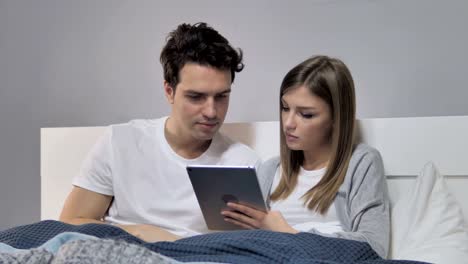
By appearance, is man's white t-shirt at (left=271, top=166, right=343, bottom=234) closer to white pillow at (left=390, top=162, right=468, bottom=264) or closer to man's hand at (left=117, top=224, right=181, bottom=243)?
white pillow at (left=390, top=162, right=468, bottom=264)

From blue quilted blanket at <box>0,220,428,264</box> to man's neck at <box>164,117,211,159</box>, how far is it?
0.63 metres

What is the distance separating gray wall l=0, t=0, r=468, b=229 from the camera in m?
1.77

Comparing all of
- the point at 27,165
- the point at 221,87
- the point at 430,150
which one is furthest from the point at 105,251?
the point at 27,165

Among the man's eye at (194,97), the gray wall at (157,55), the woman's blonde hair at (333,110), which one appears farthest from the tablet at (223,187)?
the gray wall at (157,55)

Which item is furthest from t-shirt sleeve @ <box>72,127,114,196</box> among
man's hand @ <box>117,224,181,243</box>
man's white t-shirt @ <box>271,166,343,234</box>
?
man's white t-shirt @ <box>271,166,343,234</box>

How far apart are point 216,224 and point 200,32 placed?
520 mm

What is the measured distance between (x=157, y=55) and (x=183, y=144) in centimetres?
50

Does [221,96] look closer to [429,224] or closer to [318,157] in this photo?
[318,157]

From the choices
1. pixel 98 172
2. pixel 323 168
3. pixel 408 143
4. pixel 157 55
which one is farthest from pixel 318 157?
pixel 157 55

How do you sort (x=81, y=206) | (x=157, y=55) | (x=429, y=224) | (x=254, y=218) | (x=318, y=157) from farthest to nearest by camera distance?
(x=157, y=55), (x=81, y=206), (x=318, y=157), (x=254, y=218), (x=429, y=224)

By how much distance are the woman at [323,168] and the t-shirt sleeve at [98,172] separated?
1.27ft

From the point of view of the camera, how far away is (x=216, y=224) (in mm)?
1637

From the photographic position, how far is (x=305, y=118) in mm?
1565

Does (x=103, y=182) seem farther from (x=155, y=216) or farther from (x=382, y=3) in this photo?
(x=382, y=3)
